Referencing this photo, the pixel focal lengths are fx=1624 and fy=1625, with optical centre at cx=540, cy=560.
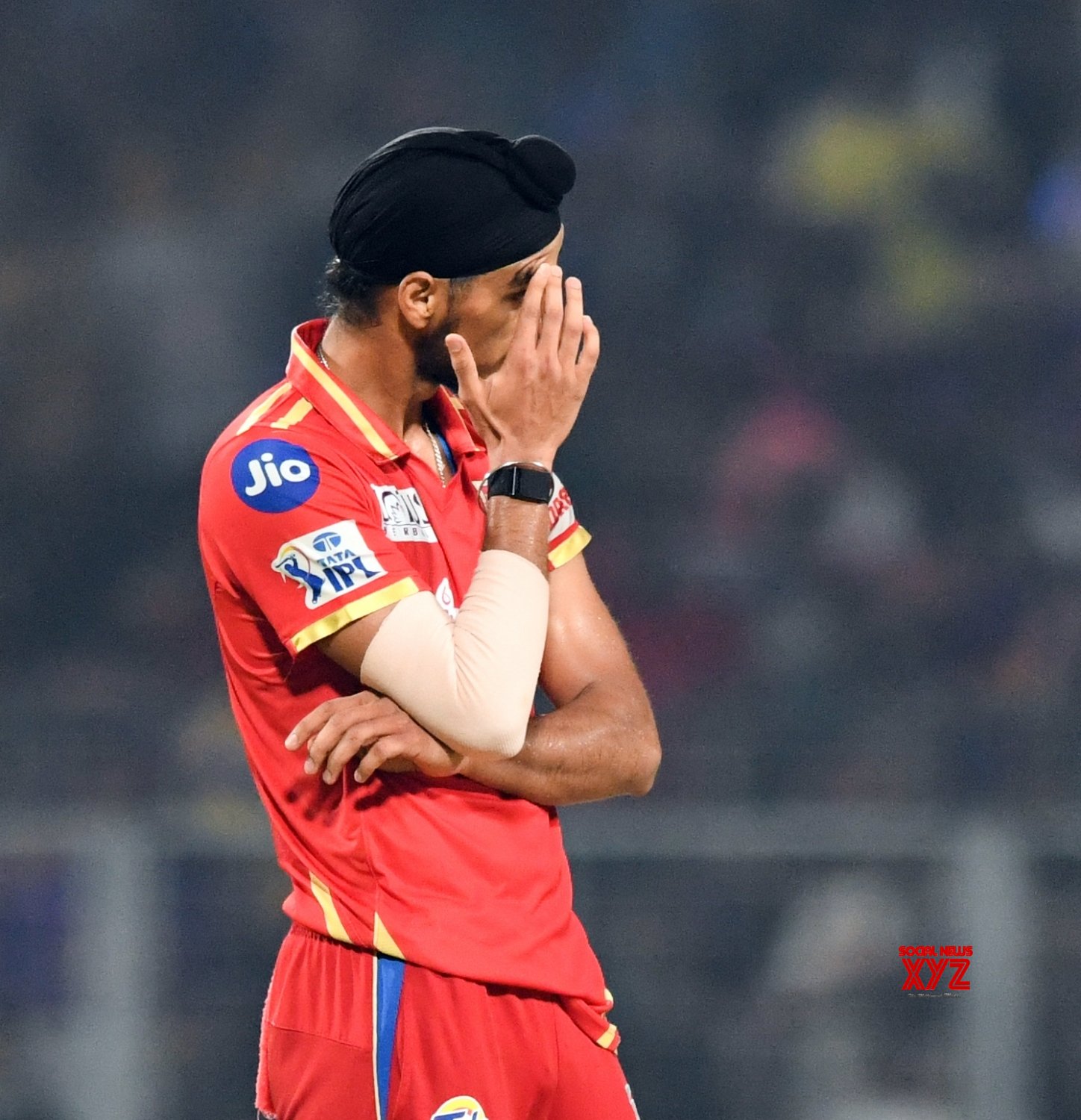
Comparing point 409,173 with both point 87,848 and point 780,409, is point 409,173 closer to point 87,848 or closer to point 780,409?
point 87,848

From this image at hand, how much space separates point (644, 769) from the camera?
2115 mm

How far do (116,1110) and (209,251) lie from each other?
2794 millimetres

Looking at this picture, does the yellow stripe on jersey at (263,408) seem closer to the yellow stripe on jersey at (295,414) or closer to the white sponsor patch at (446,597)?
the yellow stripe on jersey at (295,414)

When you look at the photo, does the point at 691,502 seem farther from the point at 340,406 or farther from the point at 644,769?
the point at 340,406

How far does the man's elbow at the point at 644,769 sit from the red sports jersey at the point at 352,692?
140 mm

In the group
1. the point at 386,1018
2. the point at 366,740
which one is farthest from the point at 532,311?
the point at 386,1018

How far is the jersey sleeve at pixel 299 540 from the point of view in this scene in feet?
5.95

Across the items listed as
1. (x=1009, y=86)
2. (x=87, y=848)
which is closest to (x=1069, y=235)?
(x=1009, y=86)

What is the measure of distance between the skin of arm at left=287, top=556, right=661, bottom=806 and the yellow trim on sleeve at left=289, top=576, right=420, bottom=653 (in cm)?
8

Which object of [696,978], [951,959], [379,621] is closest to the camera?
[379,621]

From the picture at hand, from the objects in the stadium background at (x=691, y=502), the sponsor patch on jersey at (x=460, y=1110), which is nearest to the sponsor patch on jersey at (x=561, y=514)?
the sponsor patch on jersey at (x=460, y=1110)

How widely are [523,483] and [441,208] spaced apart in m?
0.36

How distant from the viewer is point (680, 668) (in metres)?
5.03

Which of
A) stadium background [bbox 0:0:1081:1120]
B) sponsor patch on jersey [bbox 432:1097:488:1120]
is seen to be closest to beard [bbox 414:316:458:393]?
sponsor patch on jersey [bbox 432:1097:488:1120]
